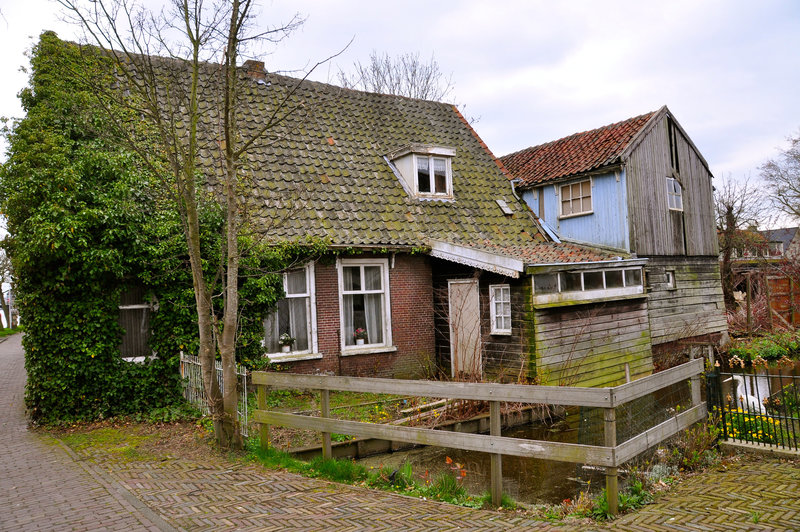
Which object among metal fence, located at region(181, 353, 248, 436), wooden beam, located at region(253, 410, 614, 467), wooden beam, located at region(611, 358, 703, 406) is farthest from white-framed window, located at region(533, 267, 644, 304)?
wooden beam, located at region(253, 410, 614, 467)

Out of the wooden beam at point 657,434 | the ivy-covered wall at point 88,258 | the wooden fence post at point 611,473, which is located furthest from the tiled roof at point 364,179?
the wooden fence post at point 611,473

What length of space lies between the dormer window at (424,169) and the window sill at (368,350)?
14.7ft

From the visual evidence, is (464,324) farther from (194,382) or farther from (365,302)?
(194,382)

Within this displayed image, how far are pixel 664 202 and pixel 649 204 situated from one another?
1004 mm

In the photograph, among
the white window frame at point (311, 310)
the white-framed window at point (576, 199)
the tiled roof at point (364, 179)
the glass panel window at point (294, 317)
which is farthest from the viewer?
the white-framed window at point (576, 199)

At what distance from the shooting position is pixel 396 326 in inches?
575

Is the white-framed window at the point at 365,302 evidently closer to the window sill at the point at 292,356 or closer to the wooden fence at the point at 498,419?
the window sill at the point at 292,356

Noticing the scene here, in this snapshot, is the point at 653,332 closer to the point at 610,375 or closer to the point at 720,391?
the point at 610,375

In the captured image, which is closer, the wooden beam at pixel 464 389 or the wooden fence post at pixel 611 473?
the wooden fence post at pixel 611 473

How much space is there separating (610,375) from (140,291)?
11609 mm

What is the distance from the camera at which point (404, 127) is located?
1842cm

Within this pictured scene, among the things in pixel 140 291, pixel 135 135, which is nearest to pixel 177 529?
pixel 140 291

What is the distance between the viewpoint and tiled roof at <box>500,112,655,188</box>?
16891 mm

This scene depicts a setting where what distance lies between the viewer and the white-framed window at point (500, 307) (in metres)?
13.5
